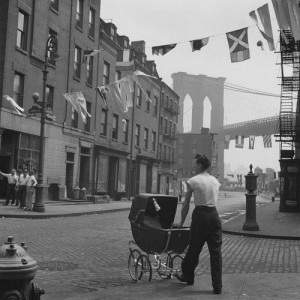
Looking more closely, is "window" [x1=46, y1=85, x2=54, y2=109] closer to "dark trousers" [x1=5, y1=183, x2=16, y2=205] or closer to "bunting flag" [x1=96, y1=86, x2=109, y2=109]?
"bunting flag" [x1=96, y1=86, x2=109, y2=109]

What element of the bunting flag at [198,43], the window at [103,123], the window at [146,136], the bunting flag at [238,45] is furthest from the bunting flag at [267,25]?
the window at [146,136]

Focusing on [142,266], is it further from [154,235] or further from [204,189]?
[204,189]

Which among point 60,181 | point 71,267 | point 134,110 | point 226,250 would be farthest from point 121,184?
point 71,267

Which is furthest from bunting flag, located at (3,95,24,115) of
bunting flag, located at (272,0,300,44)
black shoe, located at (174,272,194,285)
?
black shoe, located at (174,272,194,285)

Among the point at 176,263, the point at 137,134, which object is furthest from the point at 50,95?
the point at 176,263

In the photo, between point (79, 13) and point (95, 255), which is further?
point (79, 13)

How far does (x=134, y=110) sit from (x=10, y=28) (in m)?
17.8

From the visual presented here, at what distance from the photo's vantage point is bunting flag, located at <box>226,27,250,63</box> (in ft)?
47.8

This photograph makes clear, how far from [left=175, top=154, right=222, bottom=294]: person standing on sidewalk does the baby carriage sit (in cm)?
27

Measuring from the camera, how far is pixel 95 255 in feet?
29.6

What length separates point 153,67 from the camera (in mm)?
47094

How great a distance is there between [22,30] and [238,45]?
12.6 m

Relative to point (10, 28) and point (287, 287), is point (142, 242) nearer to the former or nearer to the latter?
point (287, 287)

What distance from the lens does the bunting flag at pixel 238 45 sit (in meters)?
14.6
